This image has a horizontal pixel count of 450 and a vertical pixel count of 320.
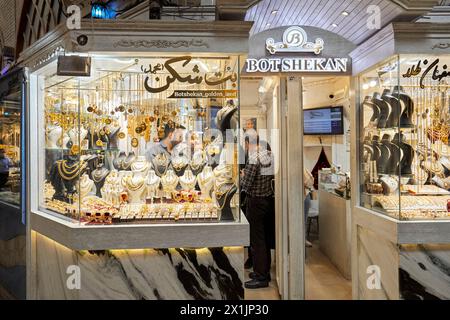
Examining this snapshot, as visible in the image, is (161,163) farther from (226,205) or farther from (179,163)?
(226,205)

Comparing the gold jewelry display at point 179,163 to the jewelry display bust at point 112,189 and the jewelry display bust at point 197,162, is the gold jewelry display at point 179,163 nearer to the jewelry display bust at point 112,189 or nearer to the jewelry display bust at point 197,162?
the jewelry display bust at point 197,162

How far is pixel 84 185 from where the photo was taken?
306cm

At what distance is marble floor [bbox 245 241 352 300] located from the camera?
3.93 metres

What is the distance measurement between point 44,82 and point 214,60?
177 cm

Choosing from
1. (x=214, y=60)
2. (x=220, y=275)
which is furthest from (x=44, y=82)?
(x=220, y=275)

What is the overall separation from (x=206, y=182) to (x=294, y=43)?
5.23 feet

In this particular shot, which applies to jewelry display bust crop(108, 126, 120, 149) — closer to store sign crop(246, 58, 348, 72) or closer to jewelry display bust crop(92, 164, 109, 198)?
jewelry display bust crop(92, 164, 109, 198)

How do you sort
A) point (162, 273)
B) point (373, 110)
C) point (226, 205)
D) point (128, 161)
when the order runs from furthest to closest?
point (373, 110)
point (128, 161)
point (226, 205)
point (162, 273)

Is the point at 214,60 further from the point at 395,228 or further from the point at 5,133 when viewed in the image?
the point at 5,133

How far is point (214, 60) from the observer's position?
287cm

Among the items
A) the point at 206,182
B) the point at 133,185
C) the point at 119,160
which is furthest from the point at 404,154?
the point at 119,160

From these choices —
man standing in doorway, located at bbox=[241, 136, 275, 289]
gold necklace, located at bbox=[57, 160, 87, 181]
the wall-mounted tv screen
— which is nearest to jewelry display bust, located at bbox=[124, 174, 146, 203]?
gold necklace, located at bbox=[57, 160, 87, 181]

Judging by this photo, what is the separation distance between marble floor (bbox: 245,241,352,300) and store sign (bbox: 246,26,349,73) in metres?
2.39

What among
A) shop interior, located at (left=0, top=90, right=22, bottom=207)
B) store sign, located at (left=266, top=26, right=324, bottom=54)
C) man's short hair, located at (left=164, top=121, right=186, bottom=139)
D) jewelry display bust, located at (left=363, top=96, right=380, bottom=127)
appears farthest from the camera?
shop interior, located at (left=0, top=90, right=22, bottom=207)
